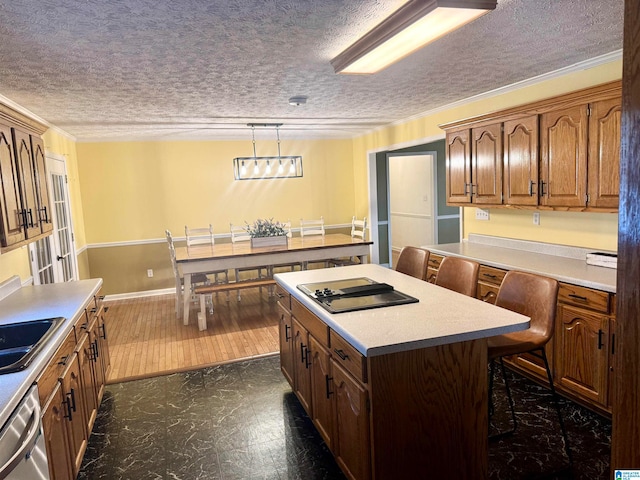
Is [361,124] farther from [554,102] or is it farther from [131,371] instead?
[131,371]

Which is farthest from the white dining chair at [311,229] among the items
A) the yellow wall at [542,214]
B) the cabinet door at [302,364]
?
the cabinet door at [302,364]

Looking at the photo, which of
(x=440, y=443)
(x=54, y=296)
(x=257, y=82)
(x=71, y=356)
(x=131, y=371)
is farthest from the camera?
(x=131, y=371)

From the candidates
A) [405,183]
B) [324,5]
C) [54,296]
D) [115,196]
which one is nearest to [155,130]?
[115,196]

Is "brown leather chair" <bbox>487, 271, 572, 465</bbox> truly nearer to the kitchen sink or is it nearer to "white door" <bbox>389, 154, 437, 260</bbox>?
the kitchen sink

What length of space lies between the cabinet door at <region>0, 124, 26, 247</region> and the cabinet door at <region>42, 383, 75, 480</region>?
989mm

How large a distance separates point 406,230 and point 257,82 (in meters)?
5.74

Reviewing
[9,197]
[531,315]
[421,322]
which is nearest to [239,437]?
[421,322]

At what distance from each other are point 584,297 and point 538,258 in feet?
2.94

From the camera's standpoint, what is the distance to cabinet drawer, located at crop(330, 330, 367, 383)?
1796 millimetres

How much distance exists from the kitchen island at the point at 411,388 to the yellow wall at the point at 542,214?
1.73m

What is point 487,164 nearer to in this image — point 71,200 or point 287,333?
point 287,333

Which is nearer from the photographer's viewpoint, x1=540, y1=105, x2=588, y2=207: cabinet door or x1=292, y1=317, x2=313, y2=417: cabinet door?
x1=292, y1=317, x2=313, y2=417: cabinet door

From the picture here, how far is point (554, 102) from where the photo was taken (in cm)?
315

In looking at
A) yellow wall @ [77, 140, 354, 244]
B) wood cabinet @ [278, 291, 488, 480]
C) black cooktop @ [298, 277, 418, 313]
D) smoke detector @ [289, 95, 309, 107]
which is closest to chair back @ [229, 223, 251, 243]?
yellow wall @ [77, 140, 354, 244]
